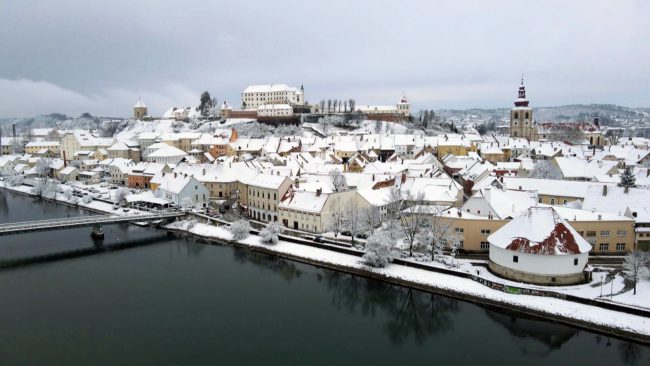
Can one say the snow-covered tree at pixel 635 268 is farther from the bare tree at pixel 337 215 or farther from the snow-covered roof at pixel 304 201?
the snow-covered roof at pixel 304 201

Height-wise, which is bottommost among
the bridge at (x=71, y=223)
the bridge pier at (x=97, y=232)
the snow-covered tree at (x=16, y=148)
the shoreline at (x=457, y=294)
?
the shoreline at (x=457, y=294)

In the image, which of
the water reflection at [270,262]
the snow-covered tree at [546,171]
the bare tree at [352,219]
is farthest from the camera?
the snow-covered tree at [546,171]

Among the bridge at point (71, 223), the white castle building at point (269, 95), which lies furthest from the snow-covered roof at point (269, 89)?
the bridge at point (71, 223)

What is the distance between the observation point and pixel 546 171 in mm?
53438

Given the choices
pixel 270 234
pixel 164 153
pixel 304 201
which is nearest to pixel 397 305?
pixel 270 234

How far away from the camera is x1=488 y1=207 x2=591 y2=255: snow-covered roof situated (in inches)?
976

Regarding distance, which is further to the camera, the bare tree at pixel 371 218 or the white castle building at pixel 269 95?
the white castle building at pixel 269 95

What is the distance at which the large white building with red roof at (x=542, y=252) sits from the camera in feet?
81.3

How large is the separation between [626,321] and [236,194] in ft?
116

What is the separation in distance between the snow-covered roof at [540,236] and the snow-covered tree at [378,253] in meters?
5.77

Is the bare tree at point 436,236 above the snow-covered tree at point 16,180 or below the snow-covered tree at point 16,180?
below

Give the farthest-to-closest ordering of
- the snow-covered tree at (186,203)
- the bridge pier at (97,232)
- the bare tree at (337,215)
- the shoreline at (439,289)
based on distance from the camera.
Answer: the snow-covered tree at (186,203), the bridge pier at (97,232), the bare tree at (337,215), the shoreline at (439,289)

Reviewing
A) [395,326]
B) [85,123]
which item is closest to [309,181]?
[395,326]

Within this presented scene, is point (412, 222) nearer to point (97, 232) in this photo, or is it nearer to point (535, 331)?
point (535, 331)
